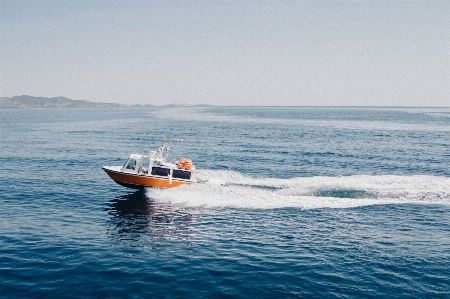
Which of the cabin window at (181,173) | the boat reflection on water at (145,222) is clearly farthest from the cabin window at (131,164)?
the cabin window at (181,173)

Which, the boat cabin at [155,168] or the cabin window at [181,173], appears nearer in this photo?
the boat cabin at [155,168]

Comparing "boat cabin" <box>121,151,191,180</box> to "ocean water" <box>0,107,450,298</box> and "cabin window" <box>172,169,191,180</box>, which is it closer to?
"cabin window" <box>172,169,191,180</box>

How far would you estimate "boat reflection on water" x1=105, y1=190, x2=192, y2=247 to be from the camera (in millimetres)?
25753

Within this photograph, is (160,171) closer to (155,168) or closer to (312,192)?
(155,168)

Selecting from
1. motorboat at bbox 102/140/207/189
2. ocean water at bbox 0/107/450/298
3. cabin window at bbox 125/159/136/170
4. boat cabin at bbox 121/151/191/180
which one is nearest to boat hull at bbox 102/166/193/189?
motorboat at bbox 102/140/207/189

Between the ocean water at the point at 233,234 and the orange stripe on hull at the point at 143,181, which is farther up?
the orange stripe on hull at the point at 143,181

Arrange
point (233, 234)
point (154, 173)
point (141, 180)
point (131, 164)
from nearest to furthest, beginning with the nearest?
1. point (233, 234)
2. point (141, 180)
3. point (154, 173)
4. point (131, 164)

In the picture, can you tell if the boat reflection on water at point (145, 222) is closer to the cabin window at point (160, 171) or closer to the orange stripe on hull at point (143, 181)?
the orange stripe on hull at point (143, 181)

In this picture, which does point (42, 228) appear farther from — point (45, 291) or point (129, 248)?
point (45, 291)

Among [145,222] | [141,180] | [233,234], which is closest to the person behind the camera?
[233,234]

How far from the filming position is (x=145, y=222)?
29.5m

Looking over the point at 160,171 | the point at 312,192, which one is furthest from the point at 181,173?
the point at 312,192

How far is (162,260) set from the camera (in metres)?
22.3

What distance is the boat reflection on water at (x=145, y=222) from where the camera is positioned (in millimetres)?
25753
